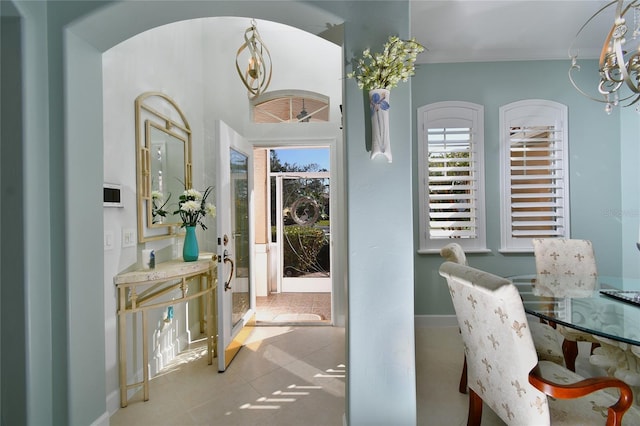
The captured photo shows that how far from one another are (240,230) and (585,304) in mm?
2785

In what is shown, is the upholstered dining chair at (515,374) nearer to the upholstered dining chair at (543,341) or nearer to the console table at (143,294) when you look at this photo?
the upholstered dining chair at (543,341)

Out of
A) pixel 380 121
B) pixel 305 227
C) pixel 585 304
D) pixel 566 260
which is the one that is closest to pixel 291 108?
pixel 305 227

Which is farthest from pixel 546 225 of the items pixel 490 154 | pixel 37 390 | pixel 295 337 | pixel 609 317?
pixel 37 390

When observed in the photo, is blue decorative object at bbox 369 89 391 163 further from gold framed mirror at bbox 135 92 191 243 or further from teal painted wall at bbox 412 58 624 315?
teal painted wall at bbox 412 58 624 315

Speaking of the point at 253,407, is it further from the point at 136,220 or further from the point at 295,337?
the point at 136,220

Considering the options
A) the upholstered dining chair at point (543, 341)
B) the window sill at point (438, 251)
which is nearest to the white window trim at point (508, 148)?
the window sill at point (438, 251)

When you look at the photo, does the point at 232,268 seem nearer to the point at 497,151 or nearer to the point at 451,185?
the point at 451,185

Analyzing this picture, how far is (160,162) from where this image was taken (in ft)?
8.67

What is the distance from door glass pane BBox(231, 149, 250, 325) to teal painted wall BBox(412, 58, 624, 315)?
1.87 m

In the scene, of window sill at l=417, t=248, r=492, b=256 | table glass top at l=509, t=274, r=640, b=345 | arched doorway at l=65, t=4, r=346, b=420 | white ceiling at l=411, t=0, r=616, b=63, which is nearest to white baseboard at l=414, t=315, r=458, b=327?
window sill at l=417, t=248, r=492, b=256

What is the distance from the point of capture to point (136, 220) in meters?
2.35

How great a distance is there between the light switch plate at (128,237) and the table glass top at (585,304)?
103 inches

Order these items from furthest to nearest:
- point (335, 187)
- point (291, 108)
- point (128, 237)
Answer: point (291, 108)
point (335, 187)
point (128, 237)

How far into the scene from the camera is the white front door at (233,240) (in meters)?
2.57
